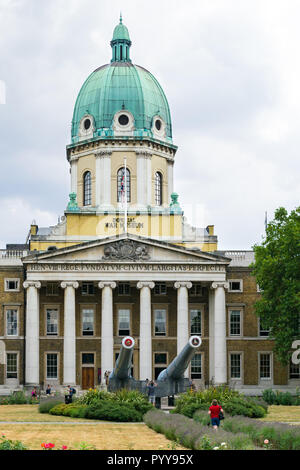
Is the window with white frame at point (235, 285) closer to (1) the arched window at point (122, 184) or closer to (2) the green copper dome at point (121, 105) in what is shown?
(1) the arched window at point (122, 184)

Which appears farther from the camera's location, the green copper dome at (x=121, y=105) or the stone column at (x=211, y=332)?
the green copper dome at (x=121, y=105)

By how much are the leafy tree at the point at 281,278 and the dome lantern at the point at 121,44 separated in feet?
97.1

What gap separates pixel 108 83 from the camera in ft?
288

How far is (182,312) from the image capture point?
76.9 metres

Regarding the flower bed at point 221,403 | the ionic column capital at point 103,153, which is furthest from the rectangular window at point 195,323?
the flower bed at point 221,403

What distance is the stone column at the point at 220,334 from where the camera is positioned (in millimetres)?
76625

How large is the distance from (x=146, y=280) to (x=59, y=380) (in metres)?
11.5

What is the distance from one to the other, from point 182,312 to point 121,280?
225 inches

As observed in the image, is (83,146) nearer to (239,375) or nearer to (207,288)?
(207,288)

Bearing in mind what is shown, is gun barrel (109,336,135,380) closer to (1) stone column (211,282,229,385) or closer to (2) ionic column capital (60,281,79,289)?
(2) ionic column capital (60,281,79,289)

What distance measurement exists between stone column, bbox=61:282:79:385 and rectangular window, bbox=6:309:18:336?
5793 mm

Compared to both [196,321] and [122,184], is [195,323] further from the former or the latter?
[122,184]

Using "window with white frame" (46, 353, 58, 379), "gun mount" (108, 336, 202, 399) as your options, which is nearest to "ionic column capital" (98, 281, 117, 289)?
"window with white frame" (46, 353, 58, 379)
